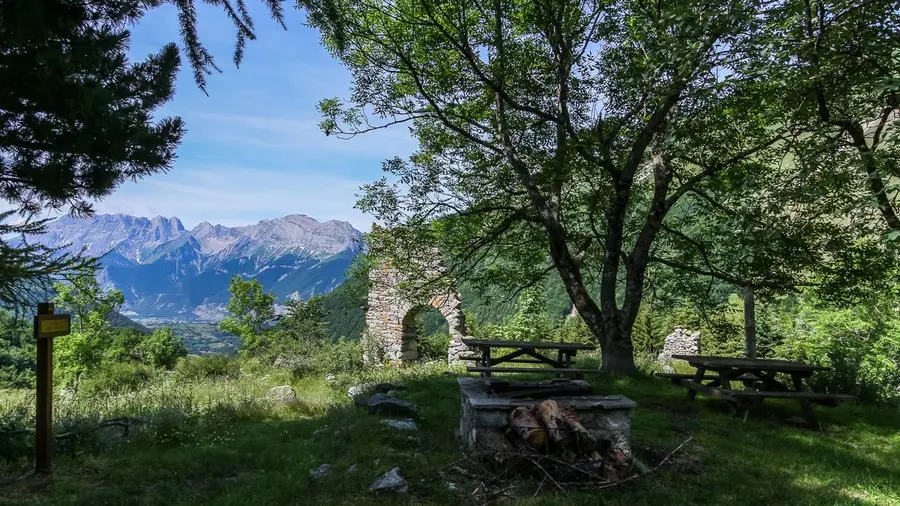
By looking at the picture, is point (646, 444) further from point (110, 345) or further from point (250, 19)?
point (110, 345)

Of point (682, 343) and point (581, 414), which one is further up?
point (581, 414)

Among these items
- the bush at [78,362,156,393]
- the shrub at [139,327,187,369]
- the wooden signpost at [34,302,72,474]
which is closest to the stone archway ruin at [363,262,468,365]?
the bush at [78,362,156,393]

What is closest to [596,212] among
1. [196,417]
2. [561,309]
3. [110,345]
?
[196,417]

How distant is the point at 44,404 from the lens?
493cm

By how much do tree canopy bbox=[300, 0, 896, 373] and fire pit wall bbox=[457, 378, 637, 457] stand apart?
411 cm

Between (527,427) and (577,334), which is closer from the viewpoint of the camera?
(527,427)

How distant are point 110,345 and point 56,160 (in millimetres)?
30345

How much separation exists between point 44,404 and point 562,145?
809 cm

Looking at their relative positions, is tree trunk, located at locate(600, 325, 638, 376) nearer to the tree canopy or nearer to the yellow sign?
the tree canopy

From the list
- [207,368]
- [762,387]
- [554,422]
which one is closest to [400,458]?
[554,422]

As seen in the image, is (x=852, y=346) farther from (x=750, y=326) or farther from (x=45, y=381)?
(x=45, y=381)

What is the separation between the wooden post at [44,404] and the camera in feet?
15.5

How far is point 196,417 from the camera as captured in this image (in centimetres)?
712

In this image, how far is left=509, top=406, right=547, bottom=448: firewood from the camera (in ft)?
14.8
